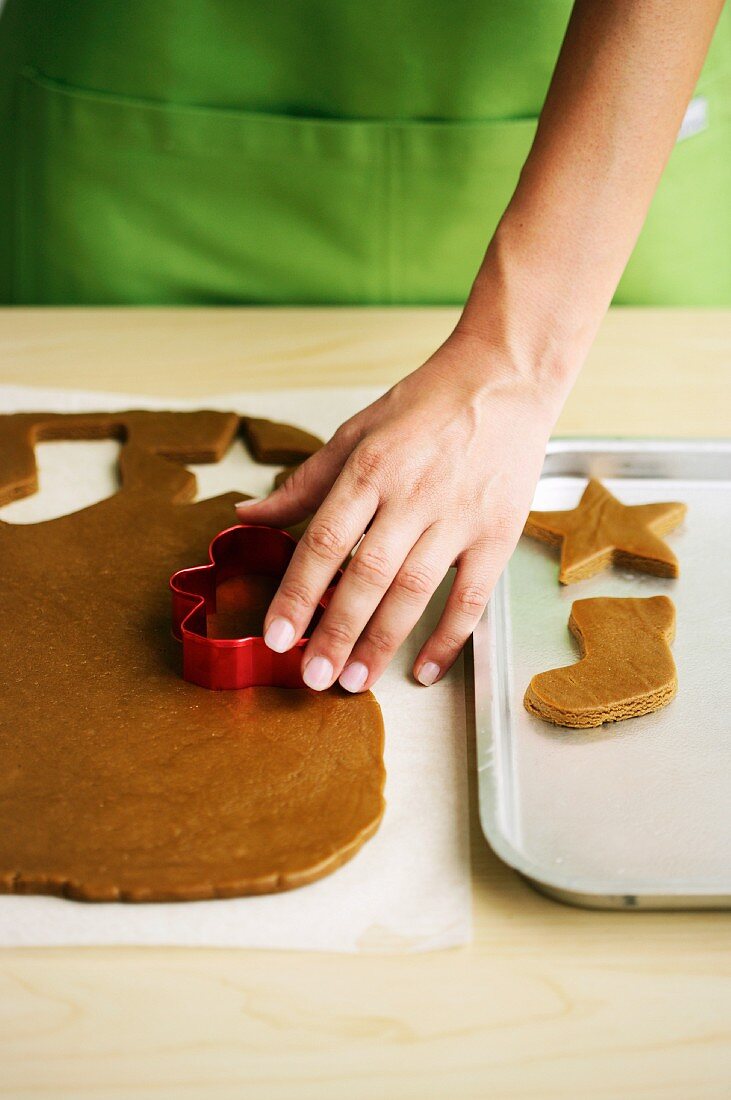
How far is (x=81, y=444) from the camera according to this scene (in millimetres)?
1192

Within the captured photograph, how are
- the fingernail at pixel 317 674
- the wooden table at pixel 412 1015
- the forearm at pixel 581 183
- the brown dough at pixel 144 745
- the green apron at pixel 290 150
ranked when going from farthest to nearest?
the green apron at pixel 290 150, the forearm at pixel 581 183, the fingernail at pixel 317 674, the brown dough at pixel 144 745, the wooden table at pixel 412 1015

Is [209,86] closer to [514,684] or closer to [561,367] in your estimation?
[561,367]

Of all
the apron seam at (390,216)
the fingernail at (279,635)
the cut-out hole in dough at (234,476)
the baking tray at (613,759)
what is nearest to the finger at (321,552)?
the fingernail at (279,635)

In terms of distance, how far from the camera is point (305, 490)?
943 millimetres

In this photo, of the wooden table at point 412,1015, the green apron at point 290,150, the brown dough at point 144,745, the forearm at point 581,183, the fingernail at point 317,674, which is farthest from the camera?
the green apron at point 290,150

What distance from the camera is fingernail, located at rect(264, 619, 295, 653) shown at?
31.9 inches

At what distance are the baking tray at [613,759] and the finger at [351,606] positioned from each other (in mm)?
97

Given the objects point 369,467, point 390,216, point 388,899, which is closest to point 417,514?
point 369,467

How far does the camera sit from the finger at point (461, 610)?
86 centimetres

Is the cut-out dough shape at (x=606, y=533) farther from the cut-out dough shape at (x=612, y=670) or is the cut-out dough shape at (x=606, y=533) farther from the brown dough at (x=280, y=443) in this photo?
the brown dough at (x=280, y=443)

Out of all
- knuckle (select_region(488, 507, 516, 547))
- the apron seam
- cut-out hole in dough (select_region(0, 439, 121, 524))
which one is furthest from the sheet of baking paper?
the apron seam

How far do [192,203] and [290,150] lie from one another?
0.44 ft

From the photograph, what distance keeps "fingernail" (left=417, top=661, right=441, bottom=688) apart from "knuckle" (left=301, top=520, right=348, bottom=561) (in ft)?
0.35

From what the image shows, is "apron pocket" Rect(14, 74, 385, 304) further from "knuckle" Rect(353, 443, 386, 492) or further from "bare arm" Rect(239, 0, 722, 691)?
"knuckle" Rect(353, 443, 386, 492)
